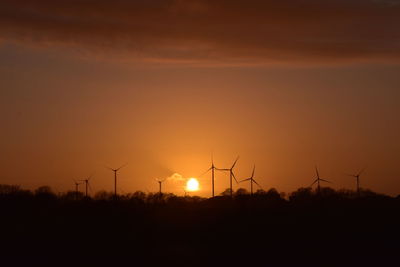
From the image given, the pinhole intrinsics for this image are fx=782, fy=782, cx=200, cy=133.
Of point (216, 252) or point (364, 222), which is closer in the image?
point (216, 252)

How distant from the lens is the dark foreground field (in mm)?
98625

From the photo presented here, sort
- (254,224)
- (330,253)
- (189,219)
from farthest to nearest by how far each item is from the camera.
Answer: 1. (189,219)
2. (254,224)
3. (330,253)

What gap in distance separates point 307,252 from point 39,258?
35182mm

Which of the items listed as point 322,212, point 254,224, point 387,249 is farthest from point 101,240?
point 322,212

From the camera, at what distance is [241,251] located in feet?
342

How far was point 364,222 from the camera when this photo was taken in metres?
128

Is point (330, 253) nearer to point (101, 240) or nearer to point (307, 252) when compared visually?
point (307, 252)

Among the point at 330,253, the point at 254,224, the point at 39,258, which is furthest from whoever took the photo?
the point at 254,224

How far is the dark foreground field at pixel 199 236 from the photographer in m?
98.6

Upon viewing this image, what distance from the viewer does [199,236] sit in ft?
381

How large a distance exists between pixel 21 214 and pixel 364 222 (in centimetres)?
5834

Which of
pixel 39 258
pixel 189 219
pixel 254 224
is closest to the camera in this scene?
pixel 39 258

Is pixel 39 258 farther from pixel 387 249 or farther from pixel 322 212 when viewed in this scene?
pixel 322 212

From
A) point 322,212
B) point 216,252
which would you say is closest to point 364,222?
point 322,212
